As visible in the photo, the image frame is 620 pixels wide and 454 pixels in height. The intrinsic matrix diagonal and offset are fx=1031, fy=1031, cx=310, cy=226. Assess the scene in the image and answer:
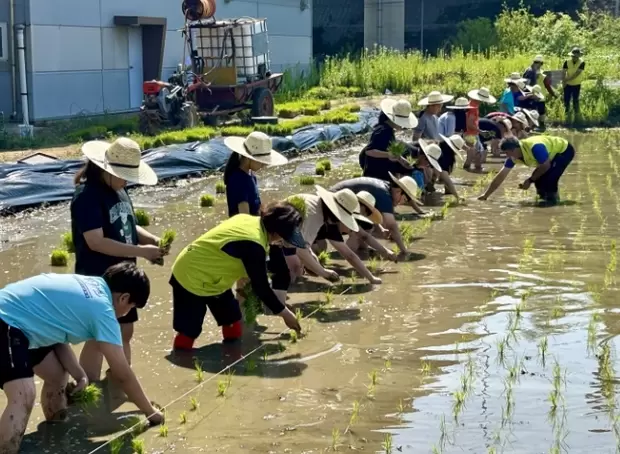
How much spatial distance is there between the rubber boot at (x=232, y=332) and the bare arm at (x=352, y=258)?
4.21 ft

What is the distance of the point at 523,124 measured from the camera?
16.4m

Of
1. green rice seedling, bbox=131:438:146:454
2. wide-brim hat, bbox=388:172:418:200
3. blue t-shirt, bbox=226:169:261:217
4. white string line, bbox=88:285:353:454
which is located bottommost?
white string line, bbox=88:285:353:454

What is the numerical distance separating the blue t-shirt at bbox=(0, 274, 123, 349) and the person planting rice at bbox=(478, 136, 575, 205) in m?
7.88

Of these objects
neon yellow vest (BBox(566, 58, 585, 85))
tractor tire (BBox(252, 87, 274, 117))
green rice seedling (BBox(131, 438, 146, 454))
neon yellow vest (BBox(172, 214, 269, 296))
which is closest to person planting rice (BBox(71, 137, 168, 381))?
neon yellow vest (BBox(172, 214, 269, 296))

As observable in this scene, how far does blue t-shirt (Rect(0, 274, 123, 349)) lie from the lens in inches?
179

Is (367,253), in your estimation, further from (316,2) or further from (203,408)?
(316,2)

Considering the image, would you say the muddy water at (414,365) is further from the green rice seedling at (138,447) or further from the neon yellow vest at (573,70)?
the neon yellow vest at (573,70)

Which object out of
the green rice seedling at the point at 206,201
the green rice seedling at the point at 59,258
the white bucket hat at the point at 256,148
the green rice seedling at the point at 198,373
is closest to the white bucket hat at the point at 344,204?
the white bucket hat at the point at 256,148

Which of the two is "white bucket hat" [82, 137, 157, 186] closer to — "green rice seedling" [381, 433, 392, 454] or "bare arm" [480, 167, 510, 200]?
"green rice seedling" [381, 433, 392, 454]

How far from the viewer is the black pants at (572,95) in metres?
22.6

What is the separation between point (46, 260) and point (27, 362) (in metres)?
4.82

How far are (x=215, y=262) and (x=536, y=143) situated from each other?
678 centimetres

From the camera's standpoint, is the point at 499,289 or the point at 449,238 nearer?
the point at 499,289

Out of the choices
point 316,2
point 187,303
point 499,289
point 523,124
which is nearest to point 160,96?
point 523,124
